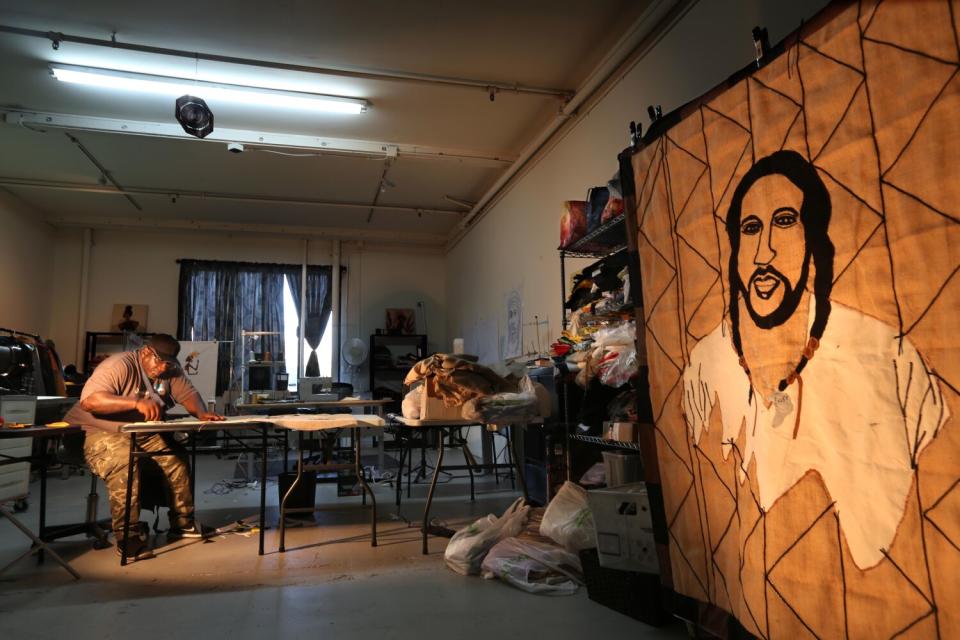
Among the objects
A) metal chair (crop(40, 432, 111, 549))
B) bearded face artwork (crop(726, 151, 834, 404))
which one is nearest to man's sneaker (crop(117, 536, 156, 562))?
metal chair (crop(40, 432, 111, 549))

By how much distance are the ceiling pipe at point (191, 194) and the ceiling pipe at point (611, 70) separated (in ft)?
6.66

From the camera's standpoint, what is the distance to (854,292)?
4.30ft

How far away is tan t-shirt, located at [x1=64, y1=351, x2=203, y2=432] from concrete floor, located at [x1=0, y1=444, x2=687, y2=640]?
72 centimetres

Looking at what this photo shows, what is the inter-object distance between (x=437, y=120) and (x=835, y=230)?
168 inches

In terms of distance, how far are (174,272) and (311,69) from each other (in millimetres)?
5382

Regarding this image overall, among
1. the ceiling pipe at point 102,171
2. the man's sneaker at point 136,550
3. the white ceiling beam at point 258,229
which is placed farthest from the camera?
the white ceiling beam at point 258,229

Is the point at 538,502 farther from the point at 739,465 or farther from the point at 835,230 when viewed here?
the point at 835,230

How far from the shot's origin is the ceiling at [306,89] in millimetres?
3660

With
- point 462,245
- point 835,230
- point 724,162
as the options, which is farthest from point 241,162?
point 835,230

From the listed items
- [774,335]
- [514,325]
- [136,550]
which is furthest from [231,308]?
[774,335]

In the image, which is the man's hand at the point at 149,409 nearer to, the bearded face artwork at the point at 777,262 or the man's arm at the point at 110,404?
the man's arm at the point at 110,404

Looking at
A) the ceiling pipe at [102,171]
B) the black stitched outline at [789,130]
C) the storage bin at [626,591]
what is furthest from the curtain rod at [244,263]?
the black stitched outline at [789,130]

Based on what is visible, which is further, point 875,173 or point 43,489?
point 43,489

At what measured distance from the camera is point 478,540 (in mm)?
2684
